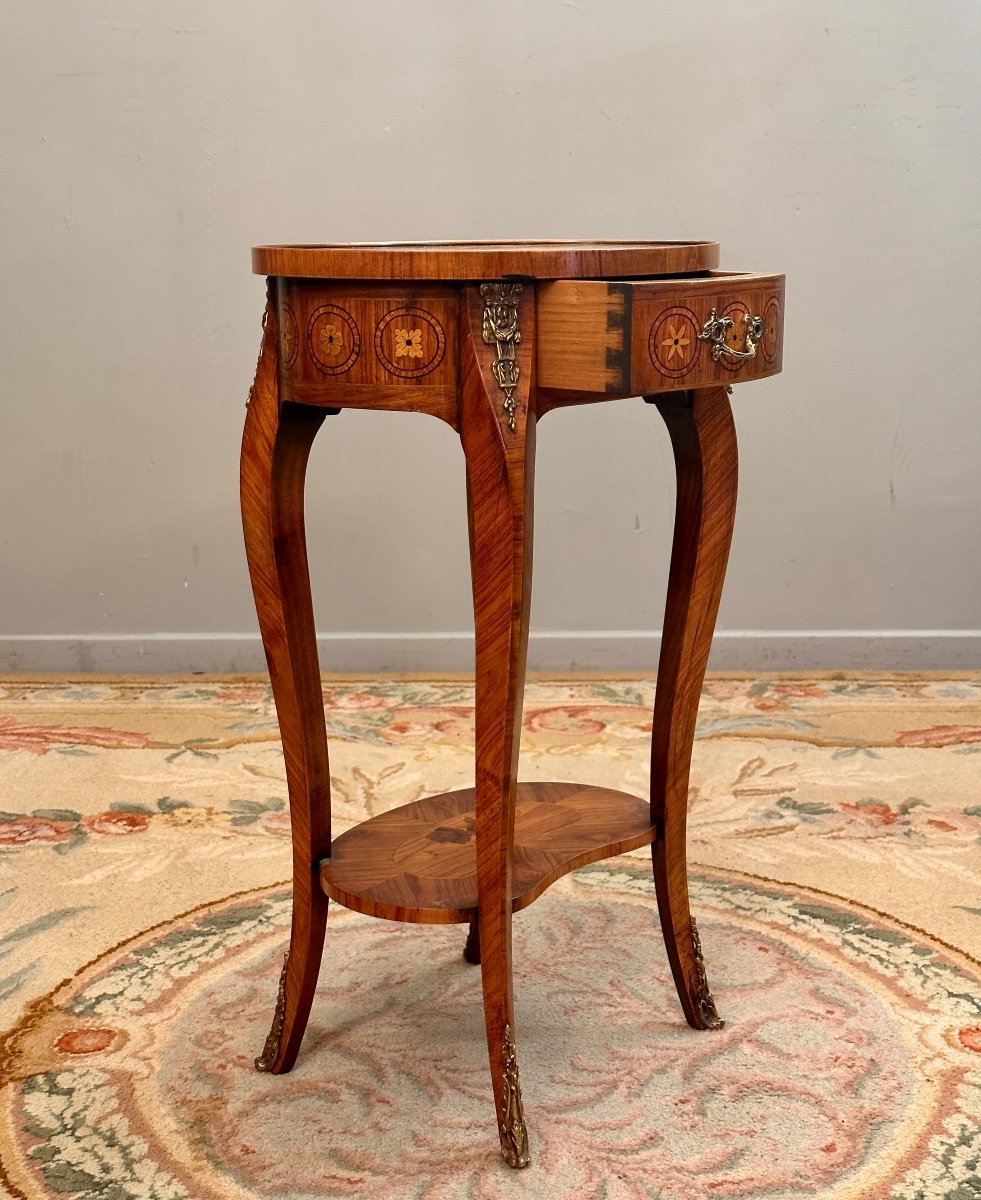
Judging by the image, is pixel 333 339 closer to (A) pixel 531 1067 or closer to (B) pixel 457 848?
(B) pixel 457 848

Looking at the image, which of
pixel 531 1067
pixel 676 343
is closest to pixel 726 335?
pixel 676 343

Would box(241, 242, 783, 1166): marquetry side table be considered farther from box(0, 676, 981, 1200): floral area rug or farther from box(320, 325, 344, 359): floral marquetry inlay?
box(0, 676, 981, 1200): floral area rug

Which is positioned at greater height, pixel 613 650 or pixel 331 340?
pixel 331 340

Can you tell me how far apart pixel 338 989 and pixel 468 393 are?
3.41ft

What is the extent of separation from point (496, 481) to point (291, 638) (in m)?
0.42

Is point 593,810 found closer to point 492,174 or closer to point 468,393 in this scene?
point 468,393

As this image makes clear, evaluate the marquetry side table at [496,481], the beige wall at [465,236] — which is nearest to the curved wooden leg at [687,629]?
the marquetry side table at [496,481]

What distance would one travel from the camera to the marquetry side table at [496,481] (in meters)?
1.56

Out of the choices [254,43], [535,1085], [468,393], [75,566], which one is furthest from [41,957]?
[254,43]

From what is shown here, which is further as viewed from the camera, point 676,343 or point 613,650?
point 613,650

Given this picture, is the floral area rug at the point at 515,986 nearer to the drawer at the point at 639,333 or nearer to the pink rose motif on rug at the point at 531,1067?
the pink rose motif on rug at the point at 531,1067

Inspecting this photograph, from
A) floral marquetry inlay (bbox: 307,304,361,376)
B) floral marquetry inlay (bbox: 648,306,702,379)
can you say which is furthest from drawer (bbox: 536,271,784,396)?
floral marquetry inlay (bbox: 307,304,361,376)

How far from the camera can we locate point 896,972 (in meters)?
2.16

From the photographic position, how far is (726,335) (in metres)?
1.66
